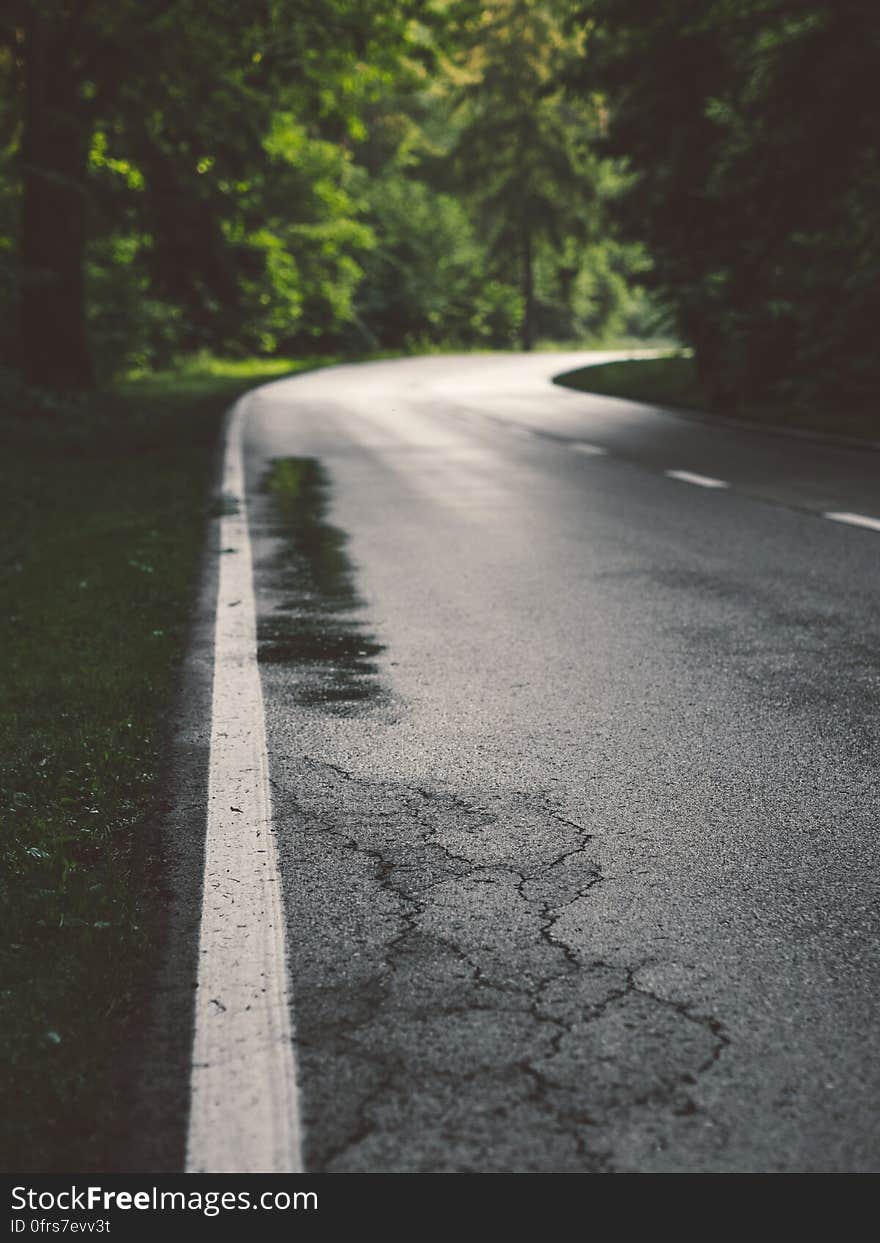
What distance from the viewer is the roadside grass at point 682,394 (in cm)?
1916

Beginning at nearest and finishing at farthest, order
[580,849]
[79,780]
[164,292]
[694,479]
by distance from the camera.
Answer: [580,849] < [79,780] < [694,479] < [164,292]

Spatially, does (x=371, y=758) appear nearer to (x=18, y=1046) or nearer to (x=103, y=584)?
(x=18, y=1046)

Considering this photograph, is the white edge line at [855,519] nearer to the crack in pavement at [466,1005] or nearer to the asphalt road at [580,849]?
the asphalt road at [580,849]

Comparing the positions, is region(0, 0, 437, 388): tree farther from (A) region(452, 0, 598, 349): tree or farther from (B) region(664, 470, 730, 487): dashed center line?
(A) region(452, 0, 598, 349): tree

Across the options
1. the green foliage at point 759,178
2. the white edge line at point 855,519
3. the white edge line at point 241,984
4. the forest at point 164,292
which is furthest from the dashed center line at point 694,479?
the white edge line at point 241,984

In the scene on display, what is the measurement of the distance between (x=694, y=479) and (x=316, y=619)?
24.6ft

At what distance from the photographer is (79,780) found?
4.38m

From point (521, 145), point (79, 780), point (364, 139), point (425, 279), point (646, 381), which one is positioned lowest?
point (646, 381)

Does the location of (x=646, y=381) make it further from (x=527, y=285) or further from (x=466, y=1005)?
(x=527, y=285)

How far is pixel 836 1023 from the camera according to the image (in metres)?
2.81

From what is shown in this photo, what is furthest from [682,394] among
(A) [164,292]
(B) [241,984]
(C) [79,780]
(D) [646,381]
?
(B) [241,984]

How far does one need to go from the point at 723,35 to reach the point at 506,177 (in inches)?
2346

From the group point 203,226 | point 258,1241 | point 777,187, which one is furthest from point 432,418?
point 258,1241

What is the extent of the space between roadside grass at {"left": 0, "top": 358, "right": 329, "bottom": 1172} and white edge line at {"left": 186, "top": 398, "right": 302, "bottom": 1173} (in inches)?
6.6
